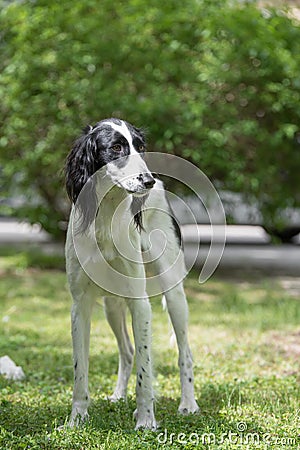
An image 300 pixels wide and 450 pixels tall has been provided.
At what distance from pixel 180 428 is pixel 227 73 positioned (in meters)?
6.26

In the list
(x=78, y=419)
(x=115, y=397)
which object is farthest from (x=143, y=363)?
(x=115, y=397)

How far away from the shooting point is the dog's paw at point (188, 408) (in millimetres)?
4320

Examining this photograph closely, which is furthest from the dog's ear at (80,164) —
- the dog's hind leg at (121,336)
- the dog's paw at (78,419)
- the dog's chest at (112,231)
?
the dog's paw at (78,419)

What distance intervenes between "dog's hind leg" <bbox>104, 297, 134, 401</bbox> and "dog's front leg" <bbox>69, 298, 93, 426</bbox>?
57cm

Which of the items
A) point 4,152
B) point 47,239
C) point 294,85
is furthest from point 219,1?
point 47,239

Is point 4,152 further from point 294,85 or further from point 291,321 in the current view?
point 291,321

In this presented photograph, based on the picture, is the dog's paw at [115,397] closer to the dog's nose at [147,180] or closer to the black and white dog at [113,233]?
the black and white dog at [113,233]

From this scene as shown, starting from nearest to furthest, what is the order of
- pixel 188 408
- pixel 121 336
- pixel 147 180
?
pixel 147 180
pixel 188 408
pixel 121 336

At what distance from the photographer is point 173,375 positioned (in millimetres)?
5391

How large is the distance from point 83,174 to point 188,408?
1576mm

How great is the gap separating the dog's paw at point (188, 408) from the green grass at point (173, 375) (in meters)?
0.06

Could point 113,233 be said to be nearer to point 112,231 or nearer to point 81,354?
point 112,231

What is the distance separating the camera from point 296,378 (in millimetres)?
5211

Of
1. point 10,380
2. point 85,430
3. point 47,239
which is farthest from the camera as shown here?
point 47,239
